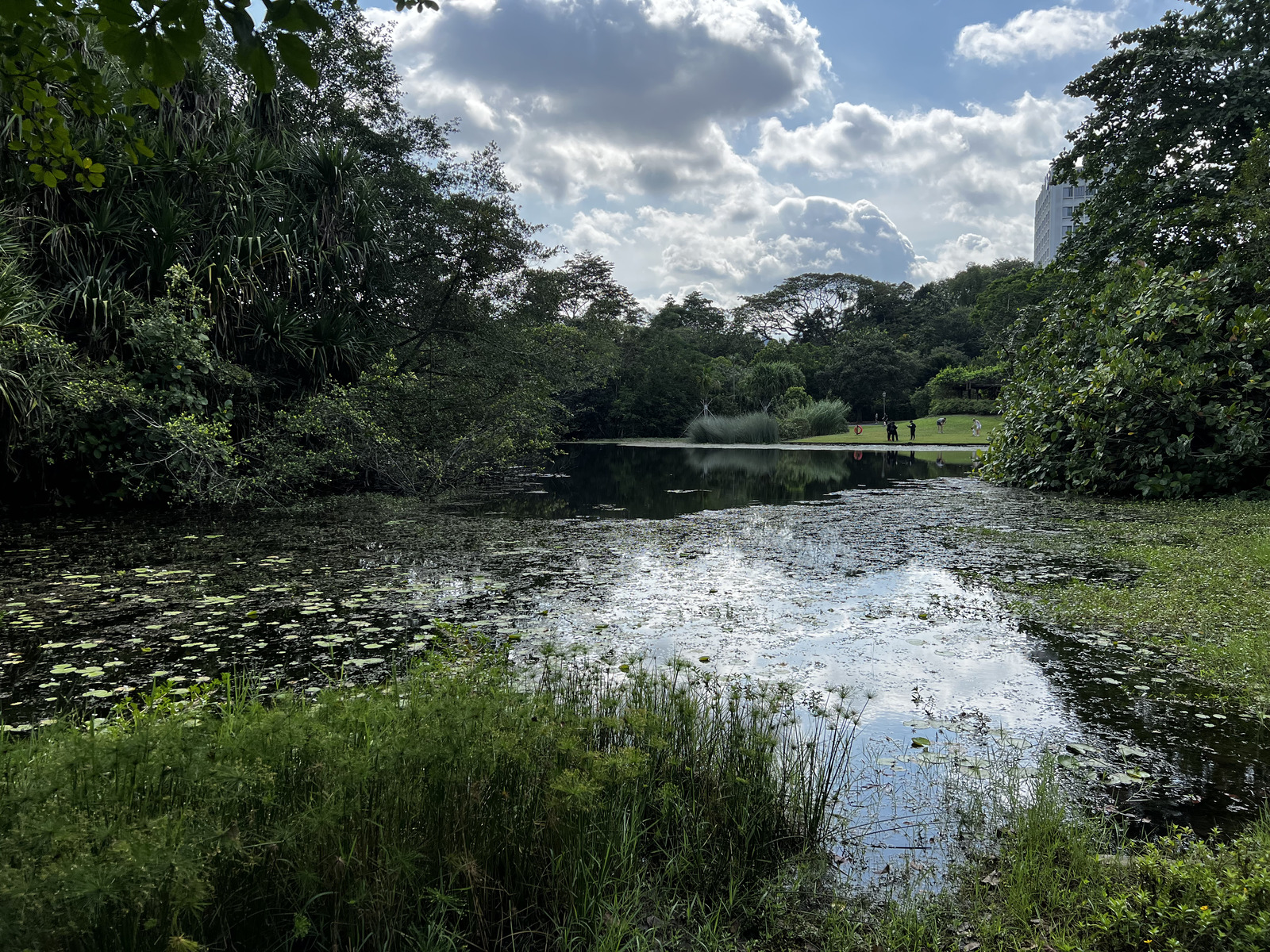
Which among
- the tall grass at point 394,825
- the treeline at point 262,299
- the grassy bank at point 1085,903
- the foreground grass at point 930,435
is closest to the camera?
the tall grass at point 394,825

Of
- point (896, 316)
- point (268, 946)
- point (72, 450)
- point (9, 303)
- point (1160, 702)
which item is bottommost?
point (1160, 702)

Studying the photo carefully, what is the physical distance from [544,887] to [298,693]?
7.39 feet

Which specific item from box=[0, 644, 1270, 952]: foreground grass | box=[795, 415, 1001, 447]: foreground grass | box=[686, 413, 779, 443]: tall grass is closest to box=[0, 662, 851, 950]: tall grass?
box=[0, 644, 1270, 952]: foreground grass

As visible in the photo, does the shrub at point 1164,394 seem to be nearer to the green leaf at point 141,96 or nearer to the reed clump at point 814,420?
the green leaf at point 141,96

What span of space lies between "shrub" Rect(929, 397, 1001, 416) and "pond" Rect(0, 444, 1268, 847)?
3475 centimetres

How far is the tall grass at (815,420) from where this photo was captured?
128 ft

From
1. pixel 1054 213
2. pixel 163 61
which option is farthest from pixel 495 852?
pixel 1054 213

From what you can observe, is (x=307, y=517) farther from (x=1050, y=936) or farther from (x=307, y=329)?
(x=1050, y=936)

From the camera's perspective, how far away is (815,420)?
40.1 metres

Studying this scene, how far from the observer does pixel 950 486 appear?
52.4 ft

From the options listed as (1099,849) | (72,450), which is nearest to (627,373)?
(72,450)

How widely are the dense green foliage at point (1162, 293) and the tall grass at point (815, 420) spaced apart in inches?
764

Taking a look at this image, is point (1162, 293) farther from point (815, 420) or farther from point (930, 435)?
point (815, 420)

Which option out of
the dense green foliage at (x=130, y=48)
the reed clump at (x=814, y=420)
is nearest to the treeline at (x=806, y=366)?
the reed clump at (x=814, y=420)
